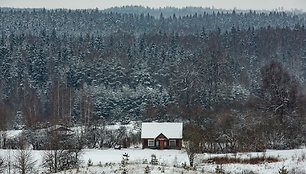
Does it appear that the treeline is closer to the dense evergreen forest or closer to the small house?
the dense evergreen forest

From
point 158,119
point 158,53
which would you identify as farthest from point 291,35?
point 158,119

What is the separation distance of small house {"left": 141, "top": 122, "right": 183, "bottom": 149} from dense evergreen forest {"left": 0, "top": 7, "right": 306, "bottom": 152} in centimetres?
174

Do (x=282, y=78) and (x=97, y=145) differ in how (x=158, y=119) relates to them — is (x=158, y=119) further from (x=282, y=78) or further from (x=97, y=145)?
(x=282, y=78)

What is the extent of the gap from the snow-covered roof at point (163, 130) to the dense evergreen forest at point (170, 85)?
146 cm

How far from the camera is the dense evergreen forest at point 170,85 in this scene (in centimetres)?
4447

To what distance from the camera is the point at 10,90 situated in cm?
7156

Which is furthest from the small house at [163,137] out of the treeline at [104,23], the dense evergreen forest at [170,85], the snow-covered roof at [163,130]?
the treeline at [104,23]

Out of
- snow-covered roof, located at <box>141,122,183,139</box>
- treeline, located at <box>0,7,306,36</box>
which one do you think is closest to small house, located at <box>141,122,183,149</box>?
snow-covered roof, located at <box>141,122,183,139</box>

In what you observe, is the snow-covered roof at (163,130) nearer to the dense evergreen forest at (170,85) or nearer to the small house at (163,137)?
the small house at (163,137)

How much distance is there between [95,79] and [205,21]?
100495 mm

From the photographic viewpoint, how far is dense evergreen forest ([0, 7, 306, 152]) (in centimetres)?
4447

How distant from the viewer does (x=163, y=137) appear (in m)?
43.5

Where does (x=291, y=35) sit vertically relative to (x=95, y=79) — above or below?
above

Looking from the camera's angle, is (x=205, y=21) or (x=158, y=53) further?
(x=205, y=21)
